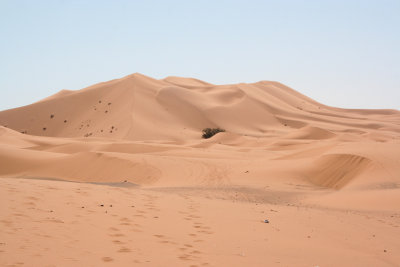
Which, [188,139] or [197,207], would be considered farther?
[188,139]

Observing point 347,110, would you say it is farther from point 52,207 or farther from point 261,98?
point 52,207

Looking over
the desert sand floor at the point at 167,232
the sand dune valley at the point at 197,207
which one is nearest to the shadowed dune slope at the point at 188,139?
the sand dune valley at the point at 197,207

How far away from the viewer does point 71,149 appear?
2439cm

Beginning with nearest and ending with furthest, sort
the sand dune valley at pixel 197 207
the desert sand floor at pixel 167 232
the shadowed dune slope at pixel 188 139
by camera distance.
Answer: the desert sand floor at pixel 167 232 → the sand dune valley at pixel 197 207 → the shadowed dune slope at pixel 188 139

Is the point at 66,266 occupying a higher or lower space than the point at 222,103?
lower

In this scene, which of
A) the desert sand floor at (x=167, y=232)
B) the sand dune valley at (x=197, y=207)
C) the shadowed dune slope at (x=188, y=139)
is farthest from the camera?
the shadowed dune slope at (x=188, y=139)

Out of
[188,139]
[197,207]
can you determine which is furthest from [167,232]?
[188,139]

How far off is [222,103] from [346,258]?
5485 centimetres

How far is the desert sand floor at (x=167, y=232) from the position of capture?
4.52 metres

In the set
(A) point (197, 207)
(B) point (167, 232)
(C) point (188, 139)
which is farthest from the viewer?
(C) point (188, 139)

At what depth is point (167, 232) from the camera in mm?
5750

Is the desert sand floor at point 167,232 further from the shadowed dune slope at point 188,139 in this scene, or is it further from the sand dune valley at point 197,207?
the shadowed dune slope at point 188,139

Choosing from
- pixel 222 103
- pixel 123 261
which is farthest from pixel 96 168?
pixel 222 103

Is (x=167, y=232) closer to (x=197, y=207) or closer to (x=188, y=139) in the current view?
(x=197, y=207)
